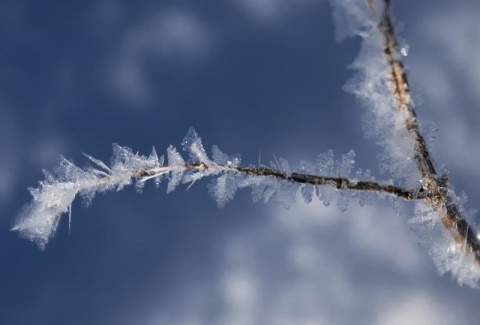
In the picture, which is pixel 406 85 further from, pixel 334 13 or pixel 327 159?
pixel 327 159

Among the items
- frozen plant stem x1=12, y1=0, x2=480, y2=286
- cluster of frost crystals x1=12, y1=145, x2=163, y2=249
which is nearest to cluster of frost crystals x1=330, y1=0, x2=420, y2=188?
frozen plant stem x1=12, y1=0, x2=480, y2=286

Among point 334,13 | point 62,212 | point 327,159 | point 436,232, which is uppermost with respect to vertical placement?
point 334,13

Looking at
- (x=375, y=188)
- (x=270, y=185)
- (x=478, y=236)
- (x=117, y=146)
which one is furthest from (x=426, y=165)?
(x=117, y=146)

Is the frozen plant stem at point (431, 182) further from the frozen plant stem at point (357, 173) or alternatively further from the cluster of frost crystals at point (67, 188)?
the cluster of frost crystals at point (67, 188)

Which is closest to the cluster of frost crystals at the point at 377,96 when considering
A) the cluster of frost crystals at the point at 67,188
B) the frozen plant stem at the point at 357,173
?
the frozen plant stem at the point at 357,173

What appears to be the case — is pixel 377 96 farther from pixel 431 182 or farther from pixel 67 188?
pixel 67 188

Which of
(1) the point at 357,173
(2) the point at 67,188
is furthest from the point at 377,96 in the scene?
(2) the point at 67,188
